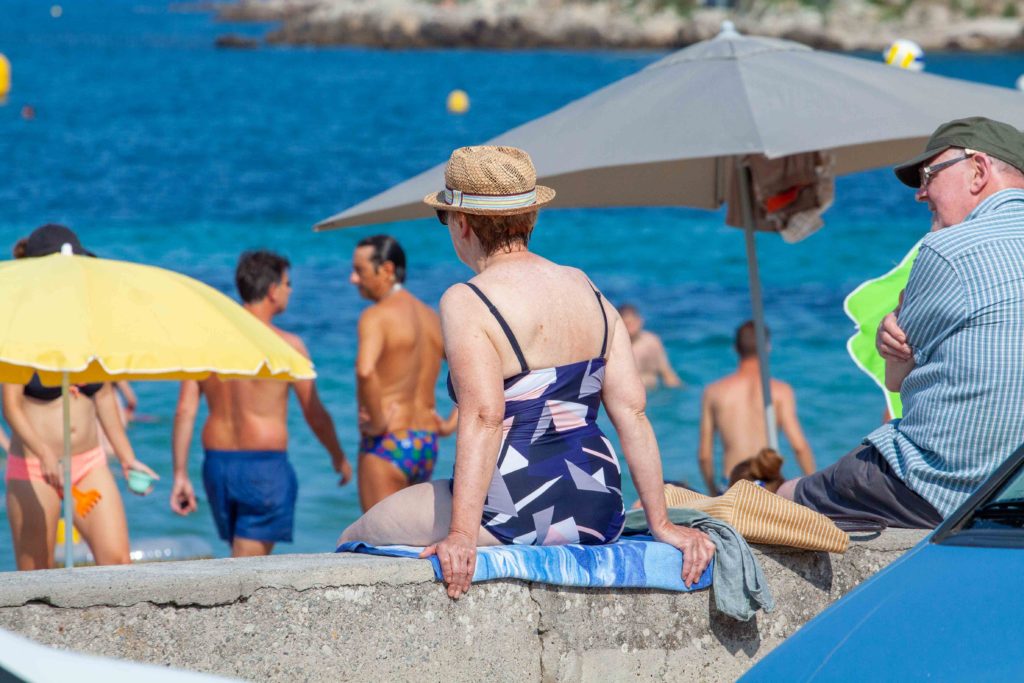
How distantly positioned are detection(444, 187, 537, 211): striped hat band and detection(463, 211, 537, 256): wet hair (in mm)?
47

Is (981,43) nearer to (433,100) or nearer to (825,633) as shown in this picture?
(433,100)

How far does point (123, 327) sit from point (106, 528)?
1.90m

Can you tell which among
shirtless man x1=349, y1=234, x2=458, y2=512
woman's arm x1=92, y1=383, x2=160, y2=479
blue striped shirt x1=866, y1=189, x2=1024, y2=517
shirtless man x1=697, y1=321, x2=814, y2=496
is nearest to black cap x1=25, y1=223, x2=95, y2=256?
woman's arm x1=92, y1=383, x2=160, y2=479

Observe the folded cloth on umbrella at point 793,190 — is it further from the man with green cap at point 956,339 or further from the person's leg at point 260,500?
the person's leg at point 260,500

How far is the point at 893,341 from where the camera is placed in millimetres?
3576

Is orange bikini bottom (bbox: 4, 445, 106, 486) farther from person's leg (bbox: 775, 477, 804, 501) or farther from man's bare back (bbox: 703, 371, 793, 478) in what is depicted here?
man's bare back (bbox: 703, 371, 793, 478)

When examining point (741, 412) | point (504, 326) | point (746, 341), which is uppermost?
point (504, 326)

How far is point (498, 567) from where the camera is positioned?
3.25 metres

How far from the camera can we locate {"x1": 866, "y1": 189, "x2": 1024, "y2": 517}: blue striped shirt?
130 inches

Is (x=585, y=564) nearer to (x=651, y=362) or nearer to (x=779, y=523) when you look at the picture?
(x=779, y=523)

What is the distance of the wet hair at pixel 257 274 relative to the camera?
6.64m

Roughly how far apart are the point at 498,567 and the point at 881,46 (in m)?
67.2

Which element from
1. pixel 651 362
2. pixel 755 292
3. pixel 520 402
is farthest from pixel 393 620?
pixel 651 362

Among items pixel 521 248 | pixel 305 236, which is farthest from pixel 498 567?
pixel 305 236
